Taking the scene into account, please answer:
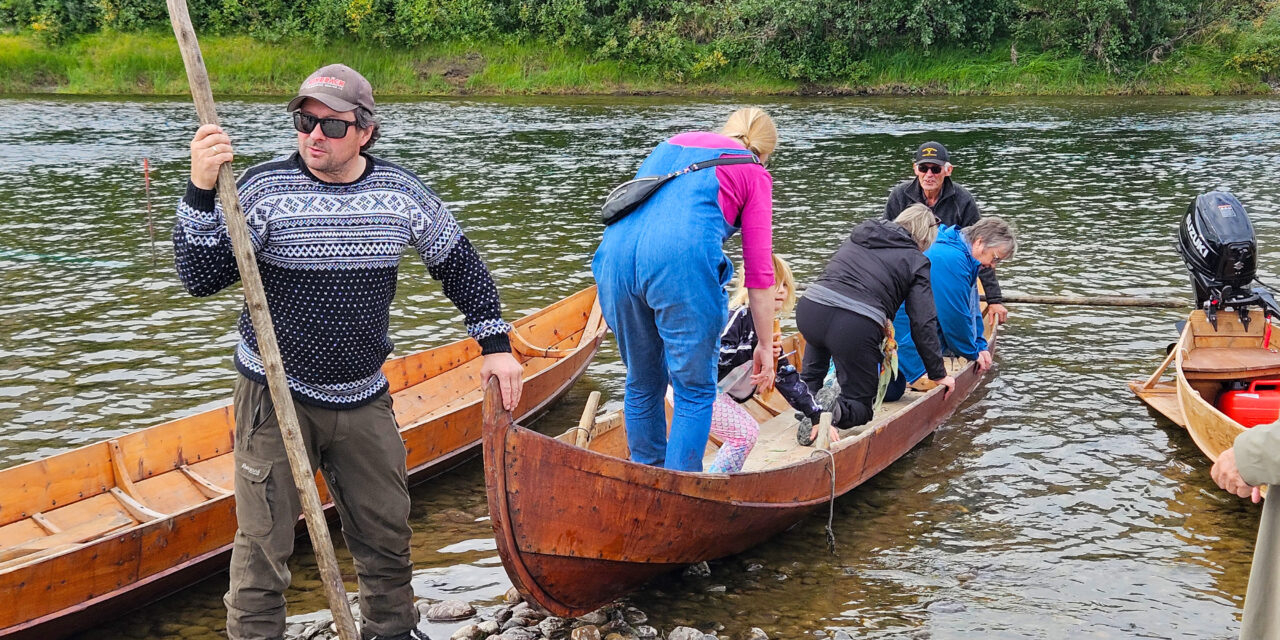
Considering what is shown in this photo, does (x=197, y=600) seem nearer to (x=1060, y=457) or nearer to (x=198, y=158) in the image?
(x=198, y=158)

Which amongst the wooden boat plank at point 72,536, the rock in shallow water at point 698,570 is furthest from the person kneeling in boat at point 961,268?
the wooden boat plank at point 72,536

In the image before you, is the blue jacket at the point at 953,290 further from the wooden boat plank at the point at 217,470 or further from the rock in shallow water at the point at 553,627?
the wooden boat plank at the point at 217,470

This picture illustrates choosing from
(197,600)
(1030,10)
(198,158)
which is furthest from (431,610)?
(1030,10)

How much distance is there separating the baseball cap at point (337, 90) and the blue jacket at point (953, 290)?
4.35m

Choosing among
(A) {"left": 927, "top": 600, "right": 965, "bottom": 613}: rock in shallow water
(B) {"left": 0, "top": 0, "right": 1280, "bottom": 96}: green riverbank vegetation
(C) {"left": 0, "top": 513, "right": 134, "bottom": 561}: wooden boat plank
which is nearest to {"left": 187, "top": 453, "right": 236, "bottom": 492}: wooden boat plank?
(C) {"left": 0, "top": 513, "right": 134, "bottom": 561}: wooden boat plank

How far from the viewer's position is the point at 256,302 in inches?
145

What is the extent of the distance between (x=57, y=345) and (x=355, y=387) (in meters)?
7.55

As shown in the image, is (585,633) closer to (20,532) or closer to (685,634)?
(685,634)

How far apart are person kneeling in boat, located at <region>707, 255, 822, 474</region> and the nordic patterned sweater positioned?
2129mm

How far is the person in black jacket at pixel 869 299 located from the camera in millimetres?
6391

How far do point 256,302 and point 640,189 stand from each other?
188 cm

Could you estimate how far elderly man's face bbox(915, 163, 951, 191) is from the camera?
346 inches

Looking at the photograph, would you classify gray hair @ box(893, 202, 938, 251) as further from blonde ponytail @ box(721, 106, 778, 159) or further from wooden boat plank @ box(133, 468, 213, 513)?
wooden boat plank @ box(133, 468, 213, 513)

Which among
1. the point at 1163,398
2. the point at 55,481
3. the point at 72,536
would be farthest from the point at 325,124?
the point at 1163,398
